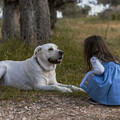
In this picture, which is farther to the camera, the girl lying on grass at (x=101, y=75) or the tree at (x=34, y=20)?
the tree at (x=34, y=20)

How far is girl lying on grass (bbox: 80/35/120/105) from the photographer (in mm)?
3822

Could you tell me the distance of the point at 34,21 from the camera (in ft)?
24.9

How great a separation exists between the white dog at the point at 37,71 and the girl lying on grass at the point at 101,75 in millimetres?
728

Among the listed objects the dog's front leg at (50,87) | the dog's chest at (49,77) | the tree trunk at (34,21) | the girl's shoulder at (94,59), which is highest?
the tree trunk at (34,21)

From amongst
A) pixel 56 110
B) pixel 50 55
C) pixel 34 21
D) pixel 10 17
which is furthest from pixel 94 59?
pixel 10 17

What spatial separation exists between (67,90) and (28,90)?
0.83m

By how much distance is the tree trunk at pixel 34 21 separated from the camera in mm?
7496

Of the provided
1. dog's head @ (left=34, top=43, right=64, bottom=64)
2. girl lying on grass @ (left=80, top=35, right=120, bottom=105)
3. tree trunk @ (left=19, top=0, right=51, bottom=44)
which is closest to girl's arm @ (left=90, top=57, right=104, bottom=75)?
girl lying on grass @ (left=80, top=35, right=120, bottom=105)

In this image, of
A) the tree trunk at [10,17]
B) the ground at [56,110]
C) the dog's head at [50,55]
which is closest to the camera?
the ground at [56,110]

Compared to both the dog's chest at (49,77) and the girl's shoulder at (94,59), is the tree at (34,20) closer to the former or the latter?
the dog's chest at (49,77)

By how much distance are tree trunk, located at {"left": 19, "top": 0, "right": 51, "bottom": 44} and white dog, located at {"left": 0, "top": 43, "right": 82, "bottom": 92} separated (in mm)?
2395

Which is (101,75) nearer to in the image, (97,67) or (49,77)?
(97,67)

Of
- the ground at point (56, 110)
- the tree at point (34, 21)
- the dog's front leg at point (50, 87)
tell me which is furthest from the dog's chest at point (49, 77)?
the tree at point (34, 21)

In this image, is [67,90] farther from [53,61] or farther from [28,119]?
[28,119]
